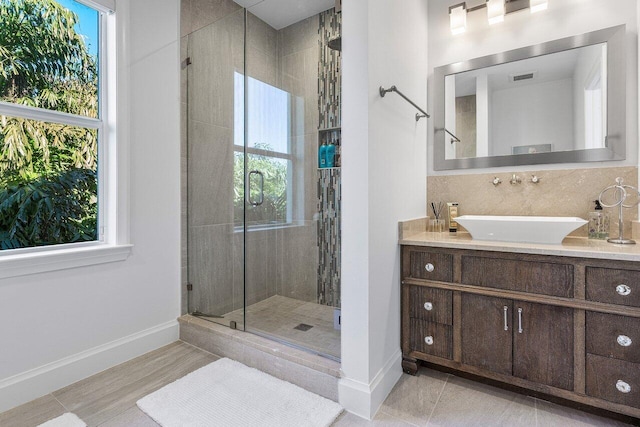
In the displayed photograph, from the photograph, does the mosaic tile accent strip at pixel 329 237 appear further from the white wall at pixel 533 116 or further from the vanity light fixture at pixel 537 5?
the vanity light fixture at pixel 537 5

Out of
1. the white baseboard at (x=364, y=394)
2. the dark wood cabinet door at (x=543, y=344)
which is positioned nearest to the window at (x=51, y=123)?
the white baseboard at (x=364, y=394)

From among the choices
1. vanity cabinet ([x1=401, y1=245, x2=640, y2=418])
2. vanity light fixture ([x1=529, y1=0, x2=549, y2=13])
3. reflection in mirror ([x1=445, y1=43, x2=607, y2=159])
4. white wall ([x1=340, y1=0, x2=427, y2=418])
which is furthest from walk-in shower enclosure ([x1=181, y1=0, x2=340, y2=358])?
vanity light fixture ([x1=529, y1=0, x2=549, y2=13])

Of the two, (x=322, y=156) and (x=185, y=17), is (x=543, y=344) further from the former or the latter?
(x=185, y=17)

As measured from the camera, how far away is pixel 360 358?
1588 mm

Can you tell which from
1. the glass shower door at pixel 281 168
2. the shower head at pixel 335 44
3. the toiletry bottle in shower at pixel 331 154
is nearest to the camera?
the shower head at pixel 335 44

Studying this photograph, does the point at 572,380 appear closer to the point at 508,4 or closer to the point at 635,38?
the point at 635,38

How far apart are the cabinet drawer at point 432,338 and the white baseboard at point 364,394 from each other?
0.93 feet

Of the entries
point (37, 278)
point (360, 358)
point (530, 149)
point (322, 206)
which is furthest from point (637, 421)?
point (37, 278)

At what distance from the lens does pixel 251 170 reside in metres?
2.38

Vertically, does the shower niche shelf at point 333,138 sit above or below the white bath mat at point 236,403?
above

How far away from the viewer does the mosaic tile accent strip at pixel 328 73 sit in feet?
6.44

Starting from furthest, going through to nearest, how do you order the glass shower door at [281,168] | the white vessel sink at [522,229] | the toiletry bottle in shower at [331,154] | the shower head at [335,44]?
the glass shower door at [281,168], the toiletry bottle in shower at [331,154], the shower head at [335,44], the white vessel sink at [522,229]

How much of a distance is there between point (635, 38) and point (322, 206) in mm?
2090

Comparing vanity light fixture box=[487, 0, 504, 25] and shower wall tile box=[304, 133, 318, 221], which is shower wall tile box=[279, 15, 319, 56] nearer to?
shower wall tile box=[304, 133, 318, 221]
